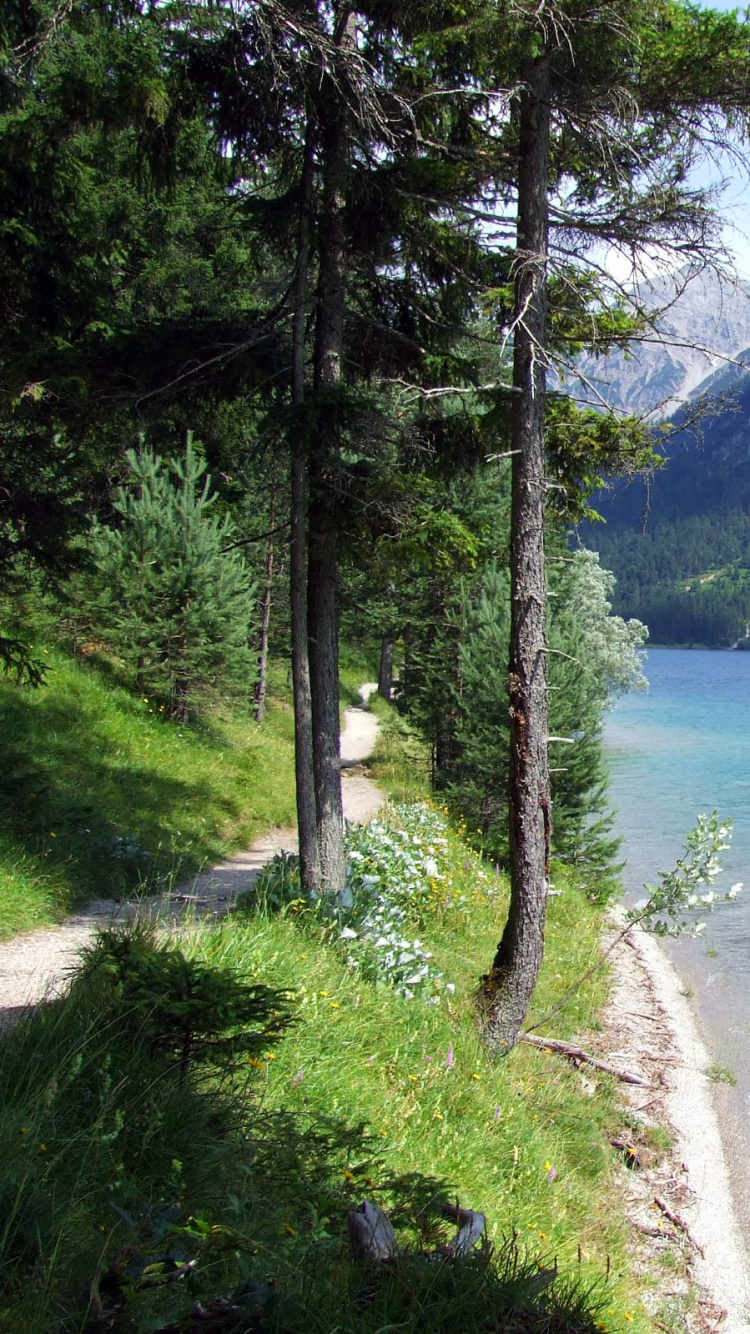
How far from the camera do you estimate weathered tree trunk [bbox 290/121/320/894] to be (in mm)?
8609

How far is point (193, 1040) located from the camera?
13.3ft

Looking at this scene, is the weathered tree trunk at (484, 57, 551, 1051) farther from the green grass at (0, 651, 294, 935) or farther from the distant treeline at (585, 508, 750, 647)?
the distant treeline at (585, 508, 750, 647)

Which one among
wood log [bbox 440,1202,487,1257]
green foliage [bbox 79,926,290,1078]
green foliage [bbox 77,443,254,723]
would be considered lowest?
wood log [bbox 440,1202,487,1257]

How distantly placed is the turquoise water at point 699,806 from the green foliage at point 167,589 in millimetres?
9110

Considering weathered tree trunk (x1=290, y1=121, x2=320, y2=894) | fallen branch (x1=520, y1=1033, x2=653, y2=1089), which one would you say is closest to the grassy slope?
fallen branch (x1=520, y1=1033, x2=653, y2=1089)

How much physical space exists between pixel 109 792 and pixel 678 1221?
8068mm

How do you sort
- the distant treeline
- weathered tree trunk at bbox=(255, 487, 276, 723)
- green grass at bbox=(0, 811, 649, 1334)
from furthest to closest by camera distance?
1. the distant treeline
2. weathered tree trunk at bbox=(255, 487, 276, 723)
3. green grass at bbox=(0, 811, 649, 1334)

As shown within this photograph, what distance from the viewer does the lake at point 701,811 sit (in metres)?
12.1

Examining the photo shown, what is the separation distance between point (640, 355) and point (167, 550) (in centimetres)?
951

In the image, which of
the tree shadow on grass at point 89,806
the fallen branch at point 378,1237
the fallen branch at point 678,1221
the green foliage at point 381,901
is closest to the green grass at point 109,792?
the tree shadow on grass at point 89,806

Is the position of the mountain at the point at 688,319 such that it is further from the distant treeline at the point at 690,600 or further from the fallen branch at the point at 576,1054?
the distant treeline at the point at 690,600

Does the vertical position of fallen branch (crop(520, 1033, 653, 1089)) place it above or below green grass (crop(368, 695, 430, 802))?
below

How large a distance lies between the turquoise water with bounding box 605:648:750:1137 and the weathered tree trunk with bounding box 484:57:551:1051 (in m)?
3.45

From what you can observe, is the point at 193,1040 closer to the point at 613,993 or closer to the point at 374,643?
the point at 613,993
